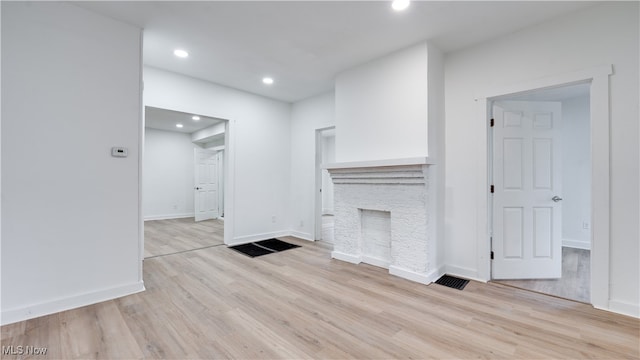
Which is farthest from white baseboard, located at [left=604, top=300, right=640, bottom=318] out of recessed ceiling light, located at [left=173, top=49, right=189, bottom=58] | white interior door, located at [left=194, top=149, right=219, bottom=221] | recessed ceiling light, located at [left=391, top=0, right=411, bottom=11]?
white interior door, located at [left=194, top=149, right=219, bottom=221]

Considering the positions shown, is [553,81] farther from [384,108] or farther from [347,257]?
[347,257]

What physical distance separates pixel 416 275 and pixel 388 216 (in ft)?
2.56

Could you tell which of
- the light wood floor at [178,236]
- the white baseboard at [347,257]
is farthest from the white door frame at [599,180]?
the light wood floor at [178,236]

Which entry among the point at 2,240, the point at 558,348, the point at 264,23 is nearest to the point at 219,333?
the point at 2,240

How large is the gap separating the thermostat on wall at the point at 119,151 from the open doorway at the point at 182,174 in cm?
397

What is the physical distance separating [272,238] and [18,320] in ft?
10.9

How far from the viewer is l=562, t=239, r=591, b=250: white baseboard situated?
441 cm

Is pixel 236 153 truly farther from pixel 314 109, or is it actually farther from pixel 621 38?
pixel 621 38

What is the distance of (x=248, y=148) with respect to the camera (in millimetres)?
4809

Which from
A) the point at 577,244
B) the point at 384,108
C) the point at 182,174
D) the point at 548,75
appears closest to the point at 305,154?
the point at 384,108

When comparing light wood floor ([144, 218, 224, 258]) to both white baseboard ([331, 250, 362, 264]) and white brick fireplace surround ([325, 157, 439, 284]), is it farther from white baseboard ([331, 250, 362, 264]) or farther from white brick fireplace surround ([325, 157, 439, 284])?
white brick fireplace surround ([325, 157, 439, 284])

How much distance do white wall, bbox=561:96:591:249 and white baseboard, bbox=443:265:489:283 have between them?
2.95 meters

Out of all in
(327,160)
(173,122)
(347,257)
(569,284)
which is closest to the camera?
(569,284)

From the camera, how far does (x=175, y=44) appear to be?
3.10m
